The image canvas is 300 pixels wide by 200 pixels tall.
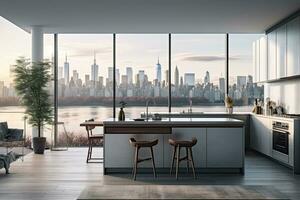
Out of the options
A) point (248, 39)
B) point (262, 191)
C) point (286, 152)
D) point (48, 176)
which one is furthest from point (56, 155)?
point (262, 191)

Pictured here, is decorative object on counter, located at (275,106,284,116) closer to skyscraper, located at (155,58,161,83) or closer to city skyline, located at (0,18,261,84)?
city skyline, located at (0,18,261,84)

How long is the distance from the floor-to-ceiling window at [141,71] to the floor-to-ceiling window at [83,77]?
0.32m

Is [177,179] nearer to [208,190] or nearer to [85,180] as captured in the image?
[85,180]

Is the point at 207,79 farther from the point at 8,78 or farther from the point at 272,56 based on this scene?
the point at 8,78

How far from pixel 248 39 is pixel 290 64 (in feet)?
9.91

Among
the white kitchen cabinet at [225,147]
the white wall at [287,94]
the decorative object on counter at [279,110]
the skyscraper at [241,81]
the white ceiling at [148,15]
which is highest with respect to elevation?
the white ceiling at [148,15]

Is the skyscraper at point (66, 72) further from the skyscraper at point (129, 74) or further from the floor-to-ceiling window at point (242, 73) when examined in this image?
the floor-to-ceiling window at point (242, 73)

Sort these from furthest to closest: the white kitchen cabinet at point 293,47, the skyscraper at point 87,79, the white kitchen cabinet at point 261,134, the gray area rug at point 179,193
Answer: the skyscraper at point 87,79 < the white kitchen cabinet at point 261,134 < the white kitchen cabinet at point 293,47 < the gray area rug at point 179,193

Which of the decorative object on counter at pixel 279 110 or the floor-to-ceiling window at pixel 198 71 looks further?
the floor-to-ceiling window at pixel 198 71

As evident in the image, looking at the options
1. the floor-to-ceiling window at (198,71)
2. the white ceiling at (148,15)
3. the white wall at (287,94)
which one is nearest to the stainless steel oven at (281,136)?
the white wall at (287,94)

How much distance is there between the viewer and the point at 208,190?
11.5 feet

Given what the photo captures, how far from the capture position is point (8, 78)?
31.3 ft

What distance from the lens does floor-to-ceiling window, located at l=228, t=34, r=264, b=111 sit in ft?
34.8

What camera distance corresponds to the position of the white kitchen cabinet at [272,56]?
8719 mm
